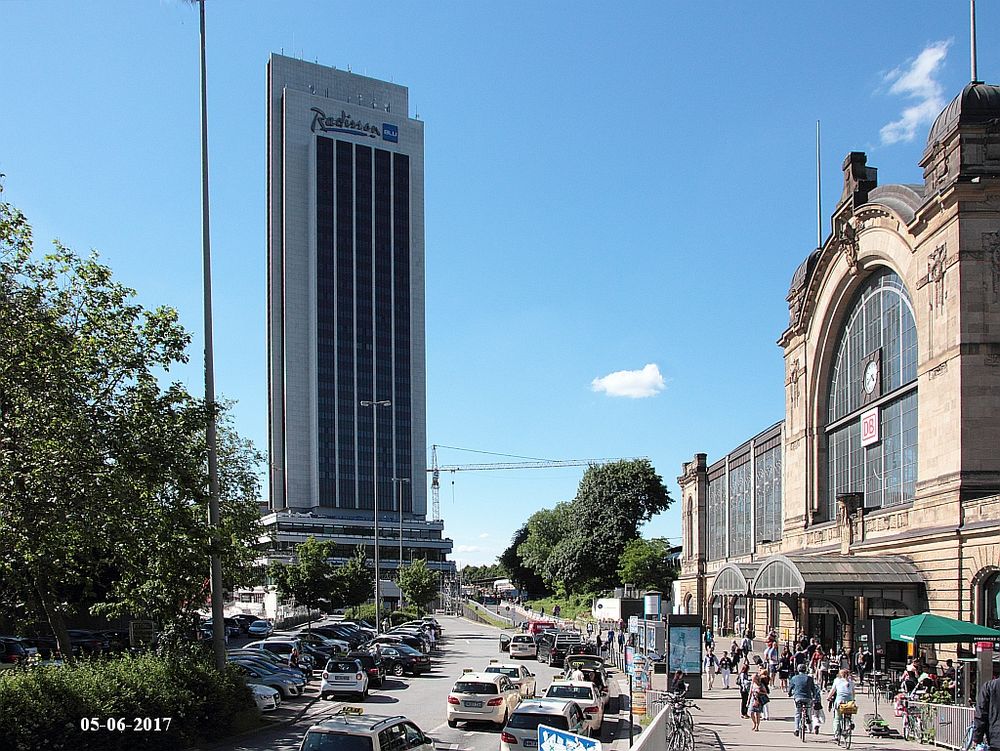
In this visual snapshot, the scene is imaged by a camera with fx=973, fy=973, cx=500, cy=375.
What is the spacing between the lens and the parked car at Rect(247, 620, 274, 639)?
226ft

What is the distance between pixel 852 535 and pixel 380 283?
143m

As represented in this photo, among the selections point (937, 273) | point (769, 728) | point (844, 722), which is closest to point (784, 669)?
point (769, 728)

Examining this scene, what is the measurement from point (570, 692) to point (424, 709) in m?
6.66

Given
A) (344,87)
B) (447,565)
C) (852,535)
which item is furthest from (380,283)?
(852,535)

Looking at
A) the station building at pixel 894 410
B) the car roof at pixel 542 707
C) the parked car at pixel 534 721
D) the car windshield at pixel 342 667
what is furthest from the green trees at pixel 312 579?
the parked car at pixel 534 721

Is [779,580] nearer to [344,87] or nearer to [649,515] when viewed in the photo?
[649,515]

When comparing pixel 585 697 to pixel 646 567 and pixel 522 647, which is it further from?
pixel 646 567

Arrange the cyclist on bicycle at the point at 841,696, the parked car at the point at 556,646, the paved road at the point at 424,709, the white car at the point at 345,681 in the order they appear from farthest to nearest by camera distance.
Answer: the parked car at the point at 556,646, the white car at the point at 345,681, the cyclist on bicycle at the point at 841,696, the paved road at the point at 424,709

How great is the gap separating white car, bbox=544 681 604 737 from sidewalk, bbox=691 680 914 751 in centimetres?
246

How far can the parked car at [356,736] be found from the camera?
15.0 m

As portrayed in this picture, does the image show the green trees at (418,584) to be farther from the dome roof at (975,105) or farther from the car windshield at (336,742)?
the car windshield at (336,742)

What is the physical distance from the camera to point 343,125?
17988 cm

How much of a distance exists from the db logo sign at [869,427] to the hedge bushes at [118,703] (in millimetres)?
28796

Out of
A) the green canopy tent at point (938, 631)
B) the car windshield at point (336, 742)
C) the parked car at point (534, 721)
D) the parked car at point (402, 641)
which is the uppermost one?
the car windshield at point (336, 742)
